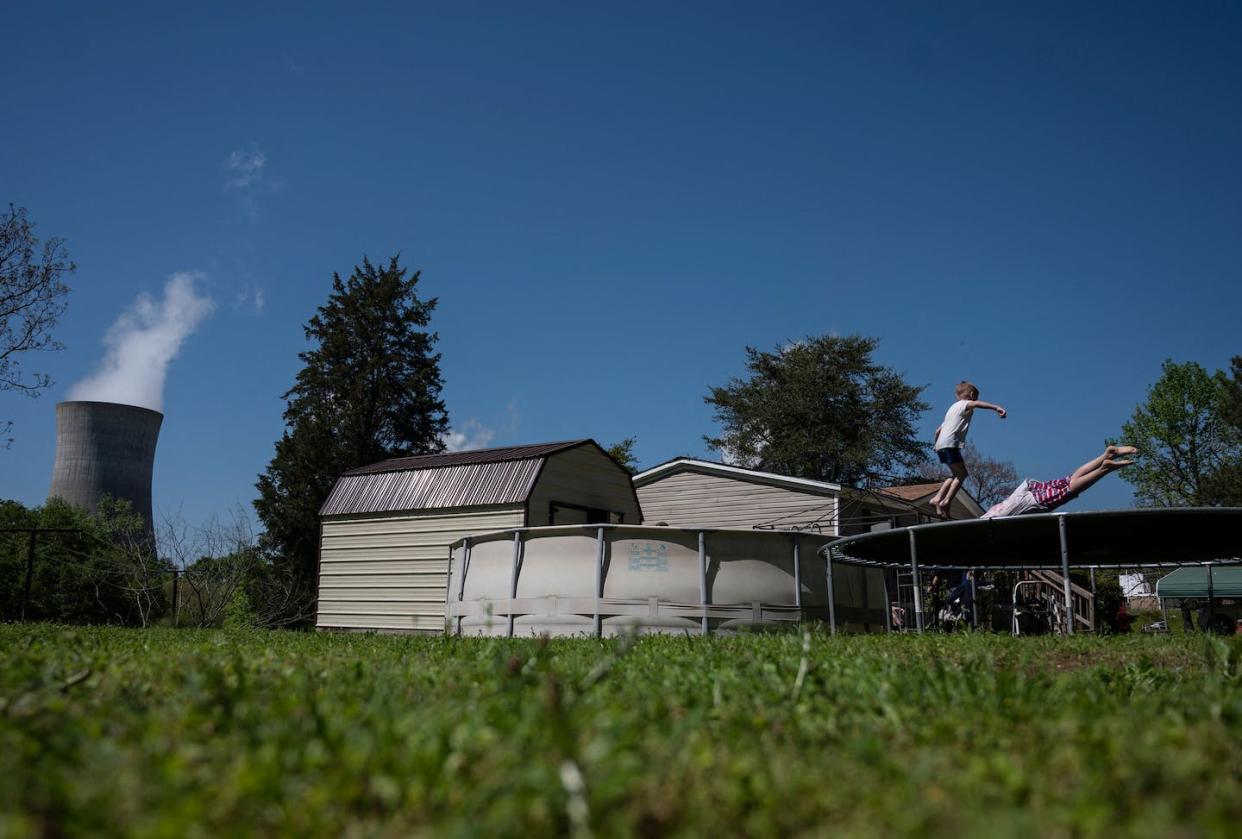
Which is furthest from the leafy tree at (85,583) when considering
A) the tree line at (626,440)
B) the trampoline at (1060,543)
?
the trampoline at (1060,543)

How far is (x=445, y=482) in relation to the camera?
764 inches

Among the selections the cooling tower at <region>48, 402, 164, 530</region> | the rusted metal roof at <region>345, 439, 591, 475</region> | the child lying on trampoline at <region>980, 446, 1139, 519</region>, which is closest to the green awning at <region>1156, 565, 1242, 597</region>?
the child lying on trampoline at <region>980, 446, 1139, 519</region>

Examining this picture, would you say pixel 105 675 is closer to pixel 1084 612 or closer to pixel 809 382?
pixel 1084 612

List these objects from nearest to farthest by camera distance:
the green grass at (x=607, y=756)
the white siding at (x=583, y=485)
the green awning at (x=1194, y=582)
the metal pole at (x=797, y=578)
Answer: the green grass at (x=607, y=756) < the metal pole at (x=797, y=578) < the white siding at (x=583, y=485) < the green awning at (x=1194, y=582)

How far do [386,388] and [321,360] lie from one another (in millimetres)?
3212

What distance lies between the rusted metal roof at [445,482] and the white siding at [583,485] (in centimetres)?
29

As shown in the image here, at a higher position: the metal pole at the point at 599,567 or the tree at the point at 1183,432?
the tree at the point at 1183,432

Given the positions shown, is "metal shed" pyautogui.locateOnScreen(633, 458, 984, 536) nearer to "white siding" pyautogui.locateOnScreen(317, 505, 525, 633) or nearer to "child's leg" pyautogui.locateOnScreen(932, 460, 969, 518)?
"white siding" pyautogui.locateOnScreen(317, 505, 525, 633)

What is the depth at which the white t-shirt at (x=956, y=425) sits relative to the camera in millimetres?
10703

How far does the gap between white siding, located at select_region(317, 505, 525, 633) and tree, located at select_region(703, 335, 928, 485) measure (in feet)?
79.0

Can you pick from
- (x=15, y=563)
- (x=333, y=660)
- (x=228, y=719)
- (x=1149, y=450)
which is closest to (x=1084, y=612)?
(x=333, y=660)

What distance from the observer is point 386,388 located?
119ft

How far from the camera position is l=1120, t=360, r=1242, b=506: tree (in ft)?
158

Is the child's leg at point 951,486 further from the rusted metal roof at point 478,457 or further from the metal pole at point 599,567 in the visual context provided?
the rusted metal roof at point 478,457
